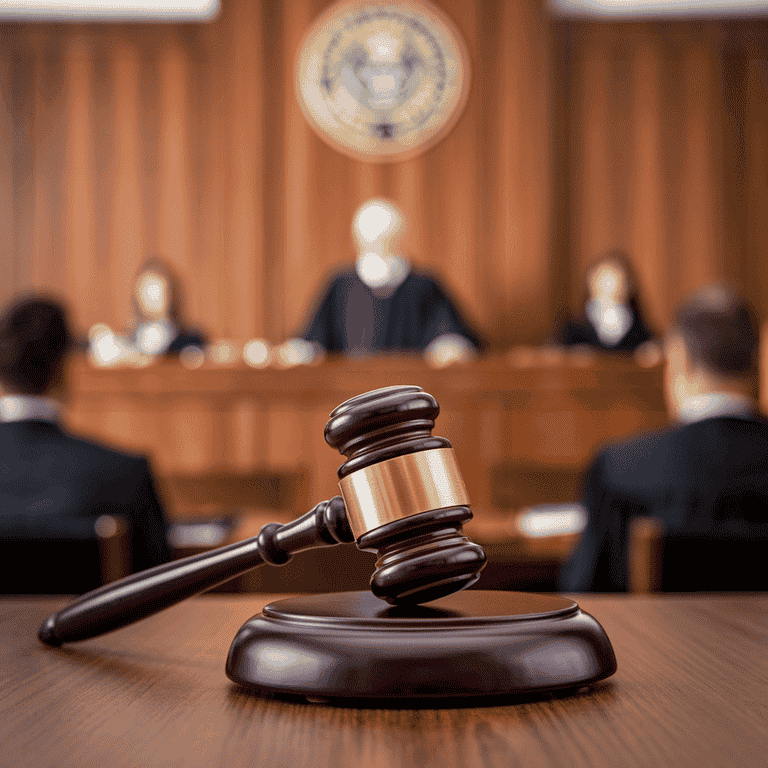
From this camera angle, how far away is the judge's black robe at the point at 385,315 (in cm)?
567

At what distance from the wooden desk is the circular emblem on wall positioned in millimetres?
3605

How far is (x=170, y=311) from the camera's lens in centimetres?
605

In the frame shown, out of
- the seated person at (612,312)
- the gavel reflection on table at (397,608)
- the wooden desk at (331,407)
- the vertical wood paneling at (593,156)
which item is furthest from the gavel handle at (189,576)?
the vertical wood paneling at (593,156)

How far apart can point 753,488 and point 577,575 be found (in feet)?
1.22

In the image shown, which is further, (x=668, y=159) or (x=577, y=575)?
(x=668, y=159)

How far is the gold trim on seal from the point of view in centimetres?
47

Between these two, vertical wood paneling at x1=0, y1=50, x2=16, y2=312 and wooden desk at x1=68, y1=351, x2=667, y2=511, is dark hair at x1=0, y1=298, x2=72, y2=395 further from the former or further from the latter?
vertical wood paneling at x1=0, y1=50, x2=16, y2=312

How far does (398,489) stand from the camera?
467mm

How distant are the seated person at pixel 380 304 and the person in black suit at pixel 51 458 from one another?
11.7 feet

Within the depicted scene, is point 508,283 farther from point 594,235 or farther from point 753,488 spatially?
point 753,488

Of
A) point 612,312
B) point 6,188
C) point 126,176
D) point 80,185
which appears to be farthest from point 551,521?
point 6,188

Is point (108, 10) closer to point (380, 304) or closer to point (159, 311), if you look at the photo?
point (159, 311)

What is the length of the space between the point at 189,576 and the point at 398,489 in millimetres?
144

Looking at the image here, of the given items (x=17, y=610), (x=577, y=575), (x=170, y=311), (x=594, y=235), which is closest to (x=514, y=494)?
(x=577, y=575)
